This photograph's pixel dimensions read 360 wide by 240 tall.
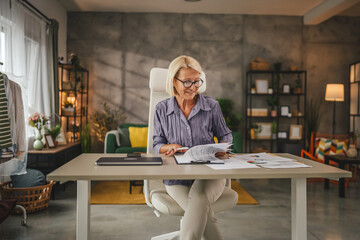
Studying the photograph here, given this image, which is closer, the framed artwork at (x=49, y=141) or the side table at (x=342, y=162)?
the side table at (x=342, y=162)

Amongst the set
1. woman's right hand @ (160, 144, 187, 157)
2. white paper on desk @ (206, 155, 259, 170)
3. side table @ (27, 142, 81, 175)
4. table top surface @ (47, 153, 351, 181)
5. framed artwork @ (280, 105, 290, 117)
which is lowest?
side table @ (27, 142, 81, 175)

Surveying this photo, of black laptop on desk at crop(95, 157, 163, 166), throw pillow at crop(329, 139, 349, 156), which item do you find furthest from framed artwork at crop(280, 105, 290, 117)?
black laptop on desk at crop(95, 157, 163, 166)

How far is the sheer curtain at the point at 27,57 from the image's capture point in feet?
10.4

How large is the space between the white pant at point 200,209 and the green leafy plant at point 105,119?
158 inches

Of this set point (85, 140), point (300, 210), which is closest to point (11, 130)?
point (85, 140)

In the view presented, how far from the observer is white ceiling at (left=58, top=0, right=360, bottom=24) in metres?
5.05

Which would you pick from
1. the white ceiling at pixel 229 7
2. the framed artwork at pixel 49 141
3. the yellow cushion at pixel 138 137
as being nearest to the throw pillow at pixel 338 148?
the white ceiling at pixel 229 7

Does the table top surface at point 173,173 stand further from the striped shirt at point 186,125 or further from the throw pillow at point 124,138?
the throw pillow at point 124,138

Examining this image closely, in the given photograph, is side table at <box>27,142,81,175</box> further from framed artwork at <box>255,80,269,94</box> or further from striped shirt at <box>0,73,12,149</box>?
framed artwork at <box>255,80,269,94</box>

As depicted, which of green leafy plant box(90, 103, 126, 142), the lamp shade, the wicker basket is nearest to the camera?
the wicker basket

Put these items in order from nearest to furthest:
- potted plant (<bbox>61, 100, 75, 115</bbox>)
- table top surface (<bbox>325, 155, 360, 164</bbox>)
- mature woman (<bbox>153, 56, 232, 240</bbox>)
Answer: mature woman (<bbox>153, 56, 232, 240</bbox>) < table top surface (<bbox>325, 155, 360, 164</bbox>) < potted plant (<bbox>61, 100, 75, 115</bbox>)

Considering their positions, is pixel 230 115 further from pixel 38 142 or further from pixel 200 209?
pixel 200 209

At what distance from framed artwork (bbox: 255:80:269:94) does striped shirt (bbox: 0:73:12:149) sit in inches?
163

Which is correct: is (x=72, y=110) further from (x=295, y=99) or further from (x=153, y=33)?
(x=295, y=99)
